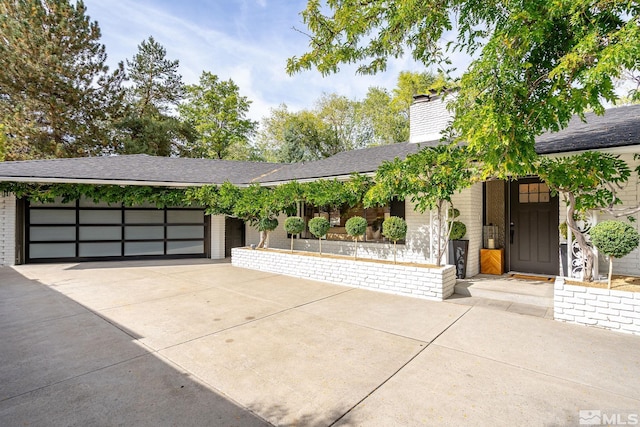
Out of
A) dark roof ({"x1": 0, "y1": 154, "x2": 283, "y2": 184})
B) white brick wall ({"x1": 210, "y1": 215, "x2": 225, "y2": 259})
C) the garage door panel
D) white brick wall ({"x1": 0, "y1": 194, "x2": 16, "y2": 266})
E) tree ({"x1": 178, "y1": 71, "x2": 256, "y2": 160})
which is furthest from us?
tree ({"x1": 178, "y1": 71, "x2": 256, "y2": 160})

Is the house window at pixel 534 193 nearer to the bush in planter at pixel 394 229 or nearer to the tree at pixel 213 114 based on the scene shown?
the bush in planter at pixel 394 229

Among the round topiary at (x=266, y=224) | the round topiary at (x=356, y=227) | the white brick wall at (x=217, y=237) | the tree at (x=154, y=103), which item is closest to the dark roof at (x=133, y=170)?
the white brick wall at (x=217, y=237)

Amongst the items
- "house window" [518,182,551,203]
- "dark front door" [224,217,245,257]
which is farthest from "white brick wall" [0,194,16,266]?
"house window" [518,182,551,203]

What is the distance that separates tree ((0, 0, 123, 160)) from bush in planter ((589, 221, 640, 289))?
22555 mm

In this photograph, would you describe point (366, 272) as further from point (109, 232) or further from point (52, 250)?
point (52, 250)

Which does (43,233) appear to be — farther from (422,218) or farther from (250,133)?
(250,133)

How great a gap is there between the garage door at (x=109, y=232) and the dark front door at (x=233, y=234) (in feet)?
2.42

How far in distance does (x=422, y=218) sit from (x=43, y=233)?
444 inches

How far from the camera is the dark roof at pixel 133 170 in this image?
8.37 metres

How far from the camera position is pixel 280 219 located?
11.4 metres

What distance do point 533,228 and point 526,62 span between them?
386cm

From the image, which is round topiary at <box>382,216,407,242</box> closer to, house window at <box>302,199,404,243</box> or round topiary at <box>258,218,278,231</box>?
house window at <box>302,199,404,243</box>

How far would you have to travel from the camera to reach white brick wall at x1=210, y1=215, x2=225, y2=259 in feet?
35.8

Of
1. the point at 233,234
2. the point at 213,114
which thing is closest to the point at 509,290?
the point at 233,234
